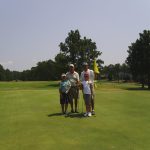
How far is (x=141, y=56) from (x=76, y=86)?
2129 inches

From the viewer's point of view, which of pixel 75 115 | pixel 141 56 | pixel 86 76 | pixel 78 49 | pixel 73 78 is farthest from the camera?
pixel 78 49

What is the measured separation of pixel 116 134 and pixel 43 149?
8.32 ft

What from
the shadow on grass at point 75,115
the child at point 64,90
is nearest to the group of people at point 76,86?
the child at point 64,90

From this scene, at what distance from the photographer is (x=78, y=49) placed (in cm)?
8794

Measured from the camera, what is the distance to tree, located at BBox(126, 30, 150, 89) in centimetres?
6844

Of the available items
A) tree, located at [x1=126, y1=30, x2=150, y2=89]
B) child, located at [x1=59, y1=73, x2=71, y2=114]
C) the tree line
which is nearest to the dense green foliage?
the tree line

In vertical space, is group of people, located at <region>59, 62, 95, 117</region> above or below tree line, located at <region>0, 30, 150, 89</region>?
below

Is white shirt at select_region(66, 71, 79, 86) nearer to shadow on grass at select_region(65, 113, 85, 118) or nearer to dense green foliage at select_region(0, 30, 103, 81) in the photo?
shadow on grass at select_region(65, 113, 85, 118)

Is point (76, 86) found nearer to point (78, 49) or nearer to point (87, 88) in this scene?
point (87, 88)

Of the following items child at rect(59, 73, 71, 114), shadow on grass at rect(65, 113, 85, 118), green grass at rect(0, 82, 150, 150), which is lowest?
green grass at rect(0, 82, 150, 150)

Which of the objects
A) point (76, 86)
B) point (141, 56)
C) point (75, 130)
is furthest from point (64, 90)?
point (141, 56)

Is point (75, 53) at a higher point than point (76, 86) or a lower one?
higher

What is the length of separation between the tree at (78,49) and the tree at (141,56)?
57.4ft

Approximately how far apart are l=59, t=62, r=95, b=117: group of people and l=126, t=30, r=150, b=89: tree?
52664mm
